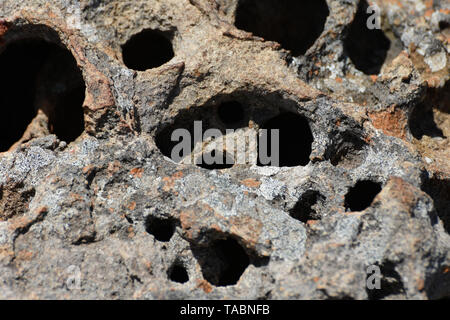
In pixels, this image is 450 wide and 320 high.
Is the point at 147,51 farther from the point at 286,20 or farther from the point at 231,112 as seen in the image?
the point at 286,20

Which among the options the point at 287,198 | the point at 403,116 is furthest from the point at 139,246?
the point at 403,116

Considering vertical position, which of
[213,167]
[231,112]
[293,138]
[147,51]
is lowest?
[213,167]

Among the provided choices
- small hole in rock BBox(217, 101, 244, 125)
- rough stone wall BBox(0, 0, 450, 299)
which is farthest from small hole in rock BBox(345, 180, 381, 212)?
small hole in rock BBox(217, 101, 244, 125)

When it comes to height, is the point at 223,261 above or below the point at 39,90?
below

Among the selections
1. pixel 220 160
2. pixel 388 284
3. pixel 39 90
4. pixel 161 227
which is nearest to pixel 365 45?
pixel 220 160

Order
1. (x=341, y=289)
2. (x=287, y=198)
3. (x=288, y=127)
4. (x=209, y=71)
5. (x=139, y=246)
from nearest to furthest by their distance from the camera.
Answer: (x=341, y=289), (x=139, y=246), (x=287, y=198), (x=209, y=71), (x=288, y=127)
